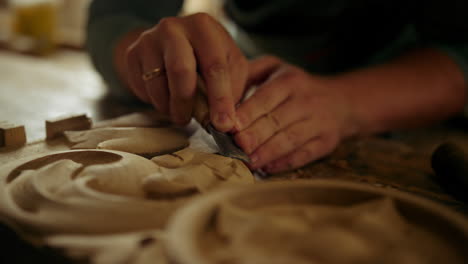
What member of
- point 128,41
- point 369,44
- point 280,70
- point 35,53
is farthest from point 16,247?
point 35,53

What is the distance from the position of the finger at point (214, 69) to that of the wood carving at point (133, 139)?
14cm

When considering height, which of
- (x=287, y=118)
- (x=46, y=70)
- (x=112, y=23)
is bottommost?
(x=46, y=70)

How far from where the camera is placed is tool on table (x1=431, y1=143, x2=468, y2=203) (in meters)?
0.86

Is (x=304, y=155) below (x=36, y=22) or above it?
above

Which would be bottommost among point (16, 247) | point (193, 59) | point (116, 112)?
point (116, 112)

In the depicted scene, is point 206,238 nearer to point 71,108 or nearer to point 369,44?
point 71,108

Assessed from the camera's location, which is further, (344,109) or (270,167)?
(344,109)

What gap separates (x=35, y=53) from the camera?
8.45 ft

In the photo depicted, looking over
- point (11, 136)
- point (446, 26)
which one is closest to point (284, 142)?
point (11, 136)

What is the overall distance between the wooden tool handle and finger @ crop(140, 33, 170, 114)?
0.28ft

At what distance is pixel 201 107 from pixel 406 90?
75cm

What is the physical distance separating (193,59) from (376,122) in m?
0.67

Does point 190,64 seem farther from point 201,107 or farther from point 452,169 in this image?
point 452,169

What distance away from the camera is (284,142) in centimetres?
100
